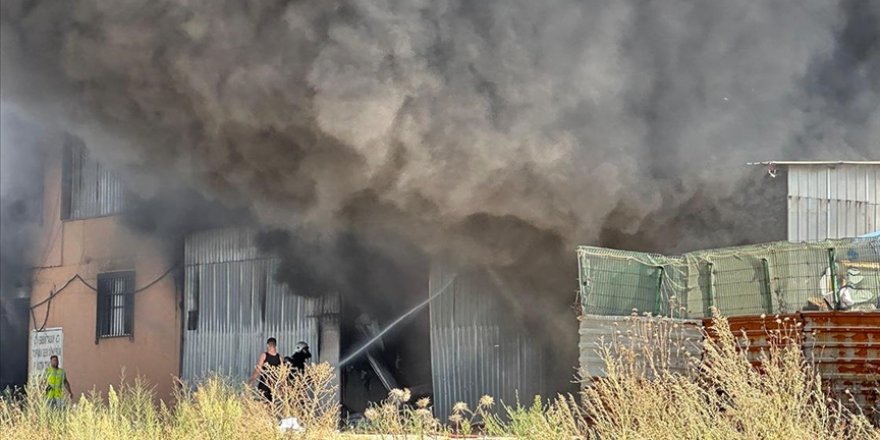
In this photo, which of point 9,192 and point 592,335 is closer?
point 592,335

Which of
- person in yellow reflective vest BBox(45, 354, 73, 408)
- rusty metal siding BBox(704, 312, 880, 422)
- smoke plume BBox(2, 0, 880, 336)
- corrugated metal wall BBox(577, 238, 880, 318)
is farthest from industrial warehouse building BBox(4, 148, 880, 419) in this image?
person in yellow reflective vest BBox(45, 354, 73, 408)

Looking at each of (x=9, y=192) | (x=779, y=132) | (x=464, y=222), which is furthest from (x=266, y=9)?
(x=9, y=192)

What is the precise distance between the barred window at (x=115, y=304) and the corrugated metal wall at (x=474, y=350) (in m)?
6.97

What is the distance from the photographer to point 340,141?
37.5ft

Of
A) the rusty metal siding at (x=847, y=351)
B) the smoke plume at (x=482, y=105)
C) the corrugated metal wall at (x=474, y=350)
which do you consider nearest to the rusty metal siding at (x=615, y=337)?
Result: the rusty metal siding at (x=847, y=351)

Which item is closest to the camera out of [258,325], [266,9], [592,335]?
[592,335]

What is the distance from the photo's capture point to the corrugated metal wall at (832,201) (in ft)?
36.9

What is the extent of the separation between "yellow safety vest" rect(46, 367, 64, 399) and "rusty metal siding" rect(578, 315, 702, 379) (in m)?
8.05

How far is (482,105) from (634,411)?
16.9ft

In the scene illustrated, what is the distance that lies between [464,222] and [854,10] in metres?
5.26

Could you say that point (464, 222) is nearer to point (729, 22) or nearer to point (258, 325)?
point (729, 22)

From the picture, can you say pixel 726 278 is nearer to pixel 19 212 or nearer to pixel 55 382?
pixel 55 382

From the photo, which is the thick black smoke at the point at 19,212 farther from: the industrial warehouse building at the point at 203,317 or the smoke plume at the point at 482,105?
the smoke plume at the point at 482,105

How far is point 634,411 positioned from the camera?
6727mm
